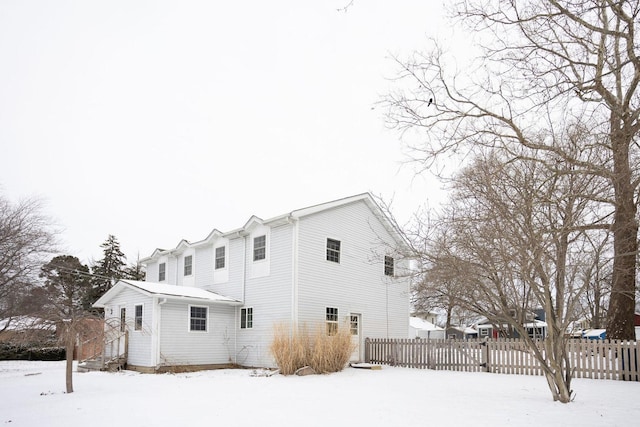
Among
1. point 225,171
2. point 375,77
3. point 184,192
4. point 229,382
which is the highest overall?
→ point 225,171

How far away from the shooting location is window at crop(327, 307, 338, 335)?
754 inches

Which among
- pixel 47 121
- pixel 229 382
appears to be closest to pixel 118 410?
pixel 229 382

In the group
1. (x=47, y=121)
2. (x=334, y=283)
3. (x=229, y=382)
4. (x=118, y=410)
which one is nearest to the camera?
(x=118, y=410)

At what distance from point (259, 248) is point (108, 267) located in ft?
88.3

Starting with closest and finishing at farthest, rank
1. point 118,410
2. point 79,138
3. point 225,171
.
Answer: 1. point 118,410
2. point 79,138
3. point 225,171

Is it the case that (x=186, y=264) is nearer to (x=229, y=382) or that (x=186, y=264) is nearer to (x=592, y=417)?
(x=229, y=382)

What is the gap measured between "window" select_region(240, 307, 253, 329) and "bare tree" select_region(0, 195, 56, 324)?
12.8 m

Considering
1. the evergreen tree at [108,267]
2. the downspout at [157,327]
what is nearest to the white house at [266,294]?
the downspout at [157,327]

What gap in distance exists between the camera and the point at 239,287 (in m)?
20.8

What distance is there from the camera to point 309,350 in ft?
55.5

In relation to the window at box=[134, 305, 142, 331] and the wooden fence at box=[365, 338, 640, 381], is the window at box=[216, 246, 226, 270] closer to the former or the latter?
the window at box=[134, 305, 142, 331]

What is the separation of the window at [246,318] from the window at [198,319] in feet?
5.15

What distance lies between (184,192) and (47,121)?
18.3 metres

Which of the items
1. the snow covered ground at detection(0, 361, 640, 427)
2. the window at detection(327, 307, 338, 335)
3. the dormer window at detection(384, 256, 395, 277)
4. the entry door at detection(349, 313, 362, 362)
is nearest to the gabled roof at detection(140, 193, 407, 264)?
the dormer window at detection(384, 256, 395, 277)
